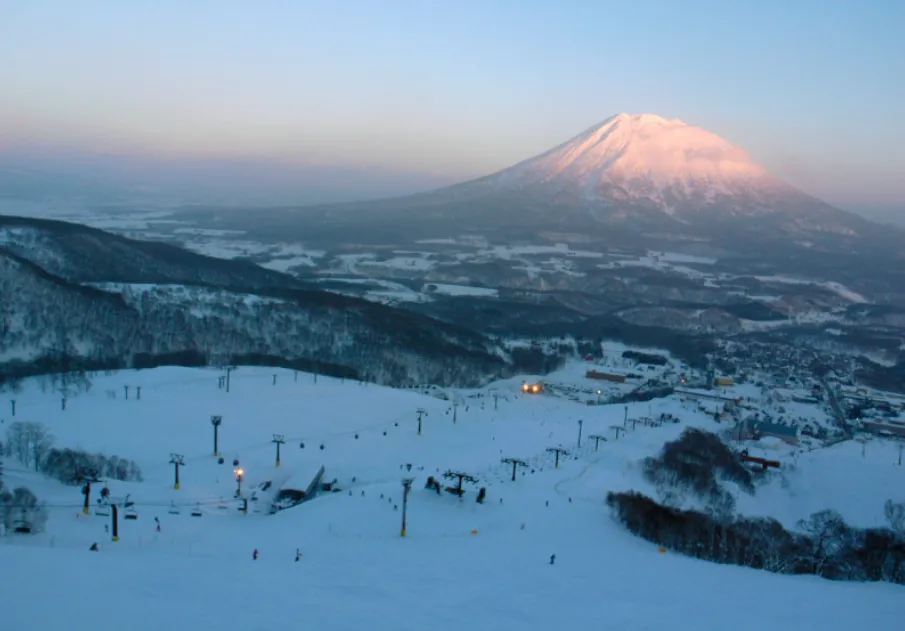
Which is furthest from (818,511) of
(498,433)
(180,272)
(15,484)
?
(180,272)

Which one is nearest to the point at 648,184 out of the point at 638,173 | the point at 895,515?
the point at 638,173

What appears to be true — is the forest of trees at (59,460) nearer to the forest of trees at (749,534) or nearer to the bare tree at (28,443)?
the bare tree at (28,443)

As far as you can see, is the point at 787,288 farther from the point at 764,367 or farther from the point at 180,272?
the point at 180,272

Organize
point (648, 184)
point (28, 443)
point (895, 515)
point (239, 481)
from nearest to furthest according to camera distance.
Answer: point (239, 481) → point (28, 443) → point (895, 515) → point (648, 184)

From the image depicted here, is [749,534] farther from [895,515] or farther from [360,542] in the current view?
[360,542]

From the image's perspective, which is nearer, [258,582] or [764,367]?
[258,582]

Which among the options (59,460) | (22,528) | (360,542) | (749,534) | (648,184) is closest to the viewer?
(22,528)

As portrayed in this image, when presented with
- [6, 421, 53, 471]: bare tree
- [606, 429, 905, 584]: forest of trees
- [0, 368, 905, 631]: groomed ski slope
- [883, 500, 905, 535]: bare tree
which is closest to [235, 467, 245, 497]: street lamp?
[0, 368, 905, 631]: groomed ski slope

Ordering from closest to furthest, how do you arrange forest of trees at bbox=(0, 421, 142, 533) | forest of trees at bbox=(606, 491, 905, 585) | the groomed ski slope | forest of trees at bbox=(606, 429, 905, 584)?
1. the groomed ski slope
2. forest of trees at bbox=(606, 491, 905, 585)
3. forest of trees at bbox=(606, 429, 905, 584)
4. forest of trees at bbox=(0, 421, 142, 533)

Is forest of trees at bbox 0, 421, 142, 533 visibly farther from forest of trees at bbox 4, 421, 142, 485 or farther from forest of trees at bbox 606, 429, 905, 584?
forest of trees at bbox 606, 429, 905, 584
